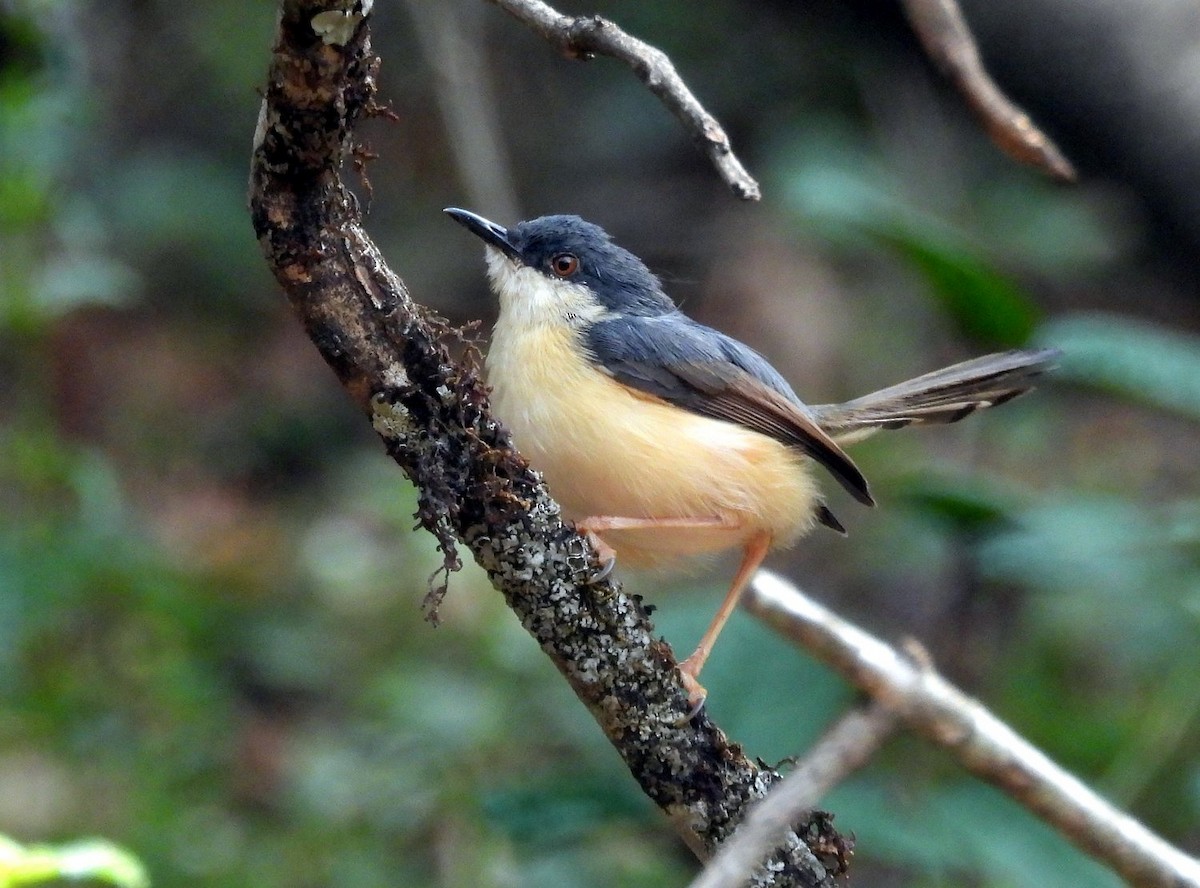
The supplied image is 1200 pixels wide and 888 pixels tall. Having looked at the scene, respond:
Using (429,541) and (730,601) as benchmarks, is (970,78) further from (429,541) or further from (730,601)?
(429,541)

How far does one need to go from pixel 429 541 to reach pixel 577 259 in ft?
9.53

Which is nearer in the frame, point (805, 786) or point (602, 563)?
point (805, 786)

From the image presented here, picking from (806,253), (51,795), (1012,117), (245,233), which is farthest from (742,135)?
(1012,117)

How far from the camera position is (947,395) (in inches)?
168

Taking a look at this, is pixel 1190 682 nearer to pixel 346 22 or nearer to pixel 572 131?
pixel 346 22

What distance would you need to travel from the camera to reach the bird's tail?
4.24 meters

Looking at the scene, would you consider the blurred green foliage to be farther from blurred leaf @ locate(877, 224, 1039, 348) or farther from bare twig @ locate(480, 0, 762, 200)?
bare twig @ locate(480, 0, 762, 200)

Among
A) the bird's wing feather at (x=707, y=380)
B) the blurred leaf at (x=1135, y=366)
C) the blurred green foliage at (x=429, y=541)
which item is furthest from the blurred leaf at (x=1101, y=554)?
the bird's wing feather at (x=707, y=380)

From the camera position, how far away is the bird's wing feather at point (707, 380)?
3.74m

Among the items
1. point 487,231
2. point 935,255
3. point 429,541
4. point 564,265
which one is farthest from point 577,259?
point 429,541

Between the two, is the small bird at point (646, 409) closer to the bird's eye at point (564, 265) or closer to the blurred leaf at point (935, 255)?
the bird's eye at point (564, 265)

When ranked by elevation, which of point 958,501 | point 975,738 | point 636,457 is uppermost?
point 958,501

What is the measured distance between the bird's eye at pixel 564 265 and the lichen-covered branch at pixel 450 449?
1618mm

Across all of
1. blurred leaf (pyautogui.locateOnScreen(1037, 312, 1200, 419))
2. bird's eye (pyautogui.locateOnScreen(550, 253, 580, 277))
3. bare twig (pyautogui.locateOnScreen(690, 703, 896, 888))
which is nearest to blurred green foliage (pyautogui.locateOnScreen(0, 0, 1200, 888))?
blurred leaf (pyautogui.locateOnScreen(1037, 312, 1200, 419))
